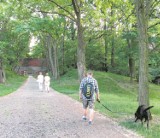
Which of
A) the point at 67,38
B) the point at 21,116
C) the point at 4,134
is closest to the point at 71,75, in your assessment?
the point at 67,38

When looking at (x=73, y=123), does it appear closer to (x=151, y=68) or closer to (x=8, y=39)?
(x=151, y=68)

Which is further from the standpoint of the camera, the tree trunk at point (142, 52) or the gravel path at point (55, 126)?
the tree trunk at point (142, 52)

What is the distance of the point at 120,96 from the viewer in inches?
1150

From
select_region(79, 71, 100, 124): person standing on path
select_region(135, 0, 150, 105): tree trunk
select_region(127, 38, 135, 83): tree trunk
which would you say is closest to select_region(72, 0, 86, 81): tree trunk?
select_region(135, 0, 150, 105): tree trunk

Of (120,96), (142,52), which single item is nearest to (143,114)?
(142,52)

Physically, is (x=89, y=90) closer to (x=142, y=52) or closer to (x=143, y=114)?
(x=143, y=114)

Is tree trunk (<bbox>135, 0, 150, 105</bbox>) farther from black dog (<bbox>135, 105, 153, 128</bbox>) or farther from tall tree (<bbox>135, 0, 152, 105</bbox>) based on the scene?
black dog (<bbox>135, 105, 153, 128</bbox>)

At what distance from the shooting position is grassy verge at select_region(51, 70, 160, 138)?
1157 cm

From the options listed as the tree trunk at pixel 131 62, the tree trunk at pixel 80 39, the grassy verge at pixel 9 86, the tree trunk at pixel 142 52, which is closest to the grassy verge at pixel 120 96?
the tree trunk at pixel 142 52

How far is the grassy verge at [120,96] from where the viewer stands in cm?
1157

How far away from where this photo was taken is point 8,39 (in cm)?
4525

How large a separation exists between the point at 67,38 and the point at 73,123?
47208 mm

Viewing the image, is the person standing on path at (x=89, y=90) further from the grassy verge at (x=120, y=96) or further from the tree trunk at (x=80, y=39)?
the tree trunk at (x=80, y=39)

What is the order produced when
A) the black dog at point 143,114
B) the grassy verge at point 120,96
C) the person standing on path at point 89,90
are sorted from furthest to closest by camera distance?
the person standing on path at point 89,90
the grassy verge at point 120,96
the black dog at point 143,114
